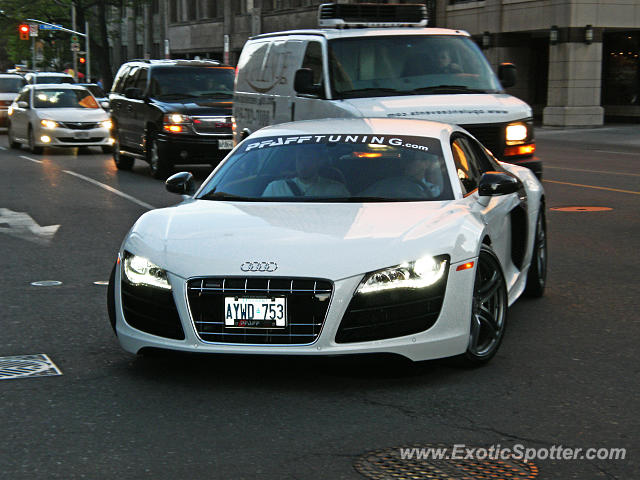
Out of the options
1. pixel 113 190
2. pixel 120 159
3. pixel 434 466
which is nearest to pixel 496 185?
pixel 434 466

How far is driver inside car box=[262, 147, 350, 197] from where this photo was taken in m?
7.05

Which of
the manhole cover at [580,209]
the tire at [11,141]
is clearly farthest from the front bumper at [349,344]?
the tire at [11,141]

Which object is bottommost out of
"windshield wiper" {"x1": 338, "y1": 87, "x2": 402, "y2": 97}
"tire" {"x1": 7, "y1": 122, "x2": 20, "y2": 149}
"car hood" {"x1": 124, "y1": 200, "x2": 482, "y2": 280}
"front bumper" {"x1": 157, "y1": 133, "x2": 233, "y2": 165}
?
"tire" {"x1": 7, "y1": 122, "x2": 20, "y2": 149}

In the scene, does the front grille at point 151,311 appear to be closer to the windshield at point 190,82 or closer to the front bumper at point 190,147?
the front bumper at point 190,147

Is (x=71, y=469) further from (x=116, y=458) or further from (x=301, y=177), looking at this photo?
(x=301, y=177)

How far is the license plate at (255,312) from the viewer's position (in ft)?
18.7

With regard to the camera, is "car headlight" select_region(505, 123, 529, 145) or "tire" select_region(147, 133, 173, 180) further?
Result: "tire" select_region(147, 133, 173, 180)

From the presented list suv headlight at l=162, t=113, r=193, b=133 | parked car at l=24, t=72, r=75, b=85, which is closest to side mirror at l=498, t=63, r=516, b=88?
suv headlight at l=162, t=113, r=193, b=133

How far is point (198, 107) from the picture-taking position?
64.7ft

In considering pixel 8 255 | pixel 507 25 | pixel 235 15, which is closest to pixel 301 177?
pixel 8 255

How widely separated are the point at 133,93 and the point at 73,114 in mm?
6662

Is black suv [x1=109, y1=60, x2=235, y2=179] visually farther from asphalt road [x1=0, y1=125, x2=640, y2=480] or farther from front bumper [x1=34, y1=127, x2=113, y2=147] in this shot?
asphalt road [x1=0, y1=125, x2=640, y2=480]

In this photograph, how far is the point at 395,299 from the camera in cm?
574

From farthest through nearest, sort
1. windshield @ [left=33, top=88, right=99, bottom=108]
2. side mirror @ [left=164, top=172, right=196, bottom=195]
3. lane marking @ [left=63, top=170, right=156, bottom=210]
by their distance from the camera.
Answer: windshield @ [left=33, top=88, right=99, bottom=108] → lane marking @ [left=63, top=170, right=156, bottom=210] → side mirror @ [left=164, top=172, right=196, bottom=195]
